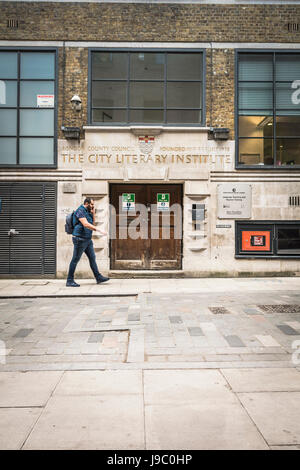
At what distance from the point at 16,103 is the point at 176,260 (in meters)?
6.73

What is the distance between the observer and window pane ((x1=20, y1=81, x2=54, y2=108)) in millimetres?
10789

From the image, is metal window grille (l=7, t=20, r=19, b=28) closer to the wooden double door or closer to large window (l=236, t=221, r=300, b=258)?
the wooden double door

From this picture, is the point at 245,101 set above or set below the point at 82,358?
above

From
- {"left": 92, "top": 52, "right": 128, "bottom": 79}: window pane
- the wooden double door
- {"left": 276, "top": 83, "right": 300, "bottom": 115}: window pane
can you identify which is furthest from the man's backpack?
{"left": 276, "top": 83, "right": 300, "bottom": 115}: window pane

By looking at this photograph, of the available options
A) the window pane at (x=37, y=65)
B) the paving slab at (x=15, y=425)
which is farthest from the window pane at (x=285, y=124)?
the paving slab at (x=15, y=425)

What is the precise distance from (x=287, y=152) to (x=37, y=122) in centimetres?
758

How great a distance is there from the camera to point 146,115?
10.9 meters

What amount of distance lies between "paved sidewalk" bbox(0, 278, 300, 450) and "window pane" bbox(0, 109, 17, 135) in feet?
19.3

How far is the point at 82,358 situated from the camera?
13.5ft

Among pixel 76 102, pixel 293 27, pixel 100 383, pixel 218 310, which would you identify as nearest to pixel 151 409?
pixel 100 383

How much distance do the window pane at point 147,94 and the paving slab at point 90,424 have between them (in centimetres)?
949

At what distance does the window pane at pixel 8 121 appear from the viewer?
35.6 feet

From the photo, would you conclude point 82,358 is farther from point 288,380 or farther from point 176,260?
point 176,260
